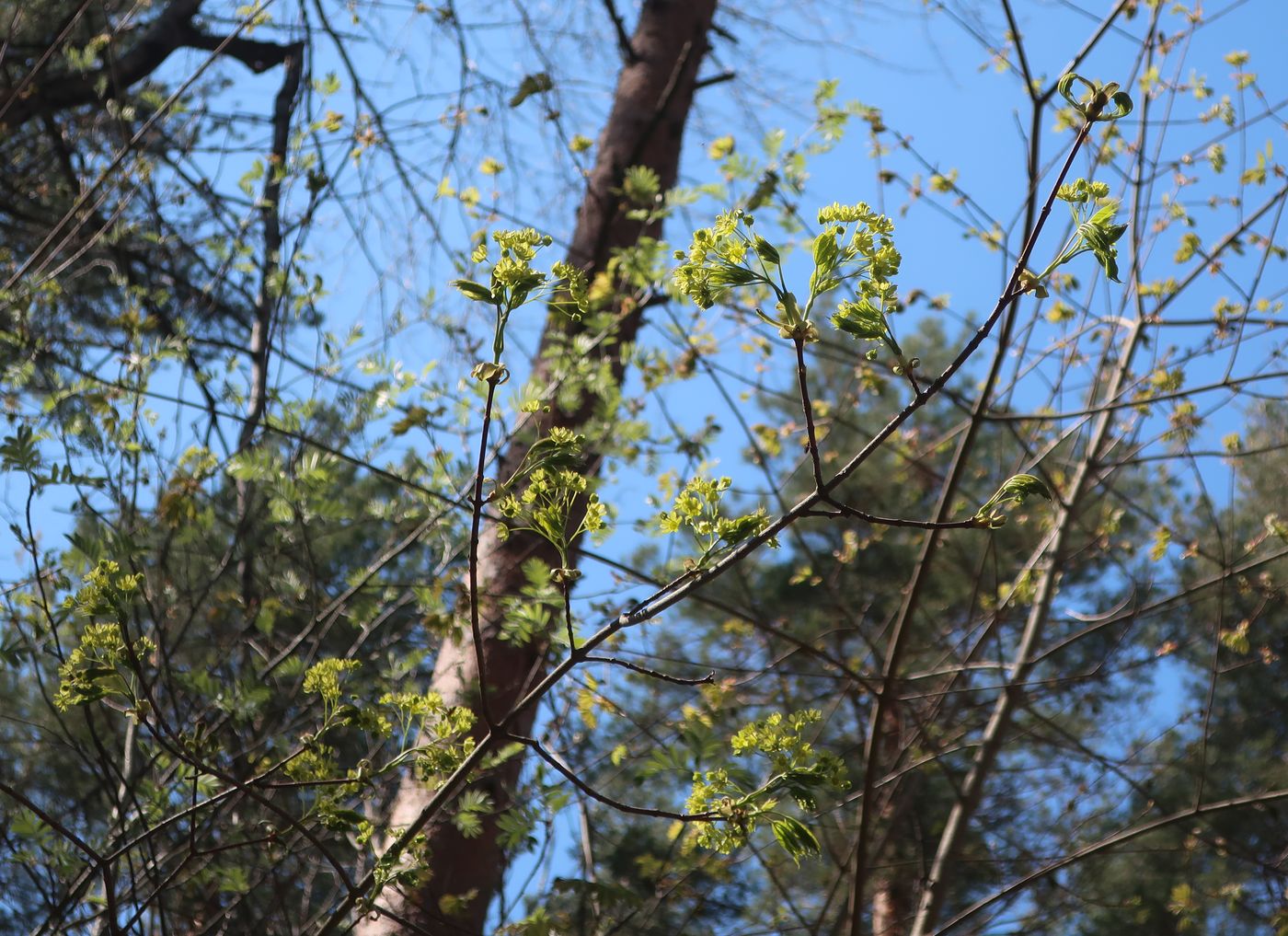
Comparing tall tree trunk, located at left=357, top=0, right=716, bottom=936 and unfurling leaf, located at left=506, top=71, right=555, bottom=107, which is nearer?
tall tree trunk, located at left=357, top=0, right=716, bottom=936

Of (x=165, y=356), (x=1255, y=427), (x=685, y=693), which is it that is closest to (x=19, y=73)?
(x=165, y=356)

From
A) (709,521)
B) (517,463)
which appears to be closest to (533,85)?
(517,463)

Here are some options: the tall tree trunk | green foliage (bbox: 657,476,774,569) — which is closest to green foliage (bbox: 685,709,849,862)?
green foliage (bbox: 657,476,774,569)

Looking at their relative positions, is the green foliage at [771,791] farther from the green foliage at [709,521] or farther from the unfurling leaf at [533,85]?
the unfurling leaf at [533,85]

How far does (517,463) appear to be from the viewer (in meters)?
2.75

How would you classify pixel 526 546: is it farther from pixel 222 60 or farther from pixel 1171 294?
pixel 222 60

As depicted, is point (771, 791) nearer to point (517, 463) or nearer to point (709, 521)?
point (709, 521)

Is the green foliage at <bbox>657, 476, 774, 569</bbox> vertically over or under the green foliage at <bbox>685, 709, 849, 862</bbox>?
over

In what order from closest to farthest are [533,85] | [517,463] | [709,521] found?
[709,521] < [517,463] < [533,85]

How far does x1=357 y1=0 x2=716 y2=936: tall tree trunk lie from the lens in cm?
233

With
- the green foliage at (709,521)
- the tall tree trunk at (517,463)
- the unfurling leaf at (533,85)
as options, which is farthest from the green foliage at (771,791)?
the unfurling leaf at (533,85)

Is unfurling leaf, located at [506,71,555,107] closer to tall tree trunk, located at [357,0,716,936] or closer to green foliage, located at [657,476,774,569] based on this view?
tall tree trunk, located at [357,0,716,936]

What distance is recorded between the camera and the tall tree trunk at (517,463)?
7.63 ft

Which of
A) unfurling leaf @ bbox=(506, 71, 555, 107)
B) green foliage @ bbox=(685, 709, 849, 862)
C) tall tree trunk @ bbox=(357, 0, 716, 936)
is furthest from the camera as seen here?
unfurling leaf @ bbox=(506, 71, 555, 107)
